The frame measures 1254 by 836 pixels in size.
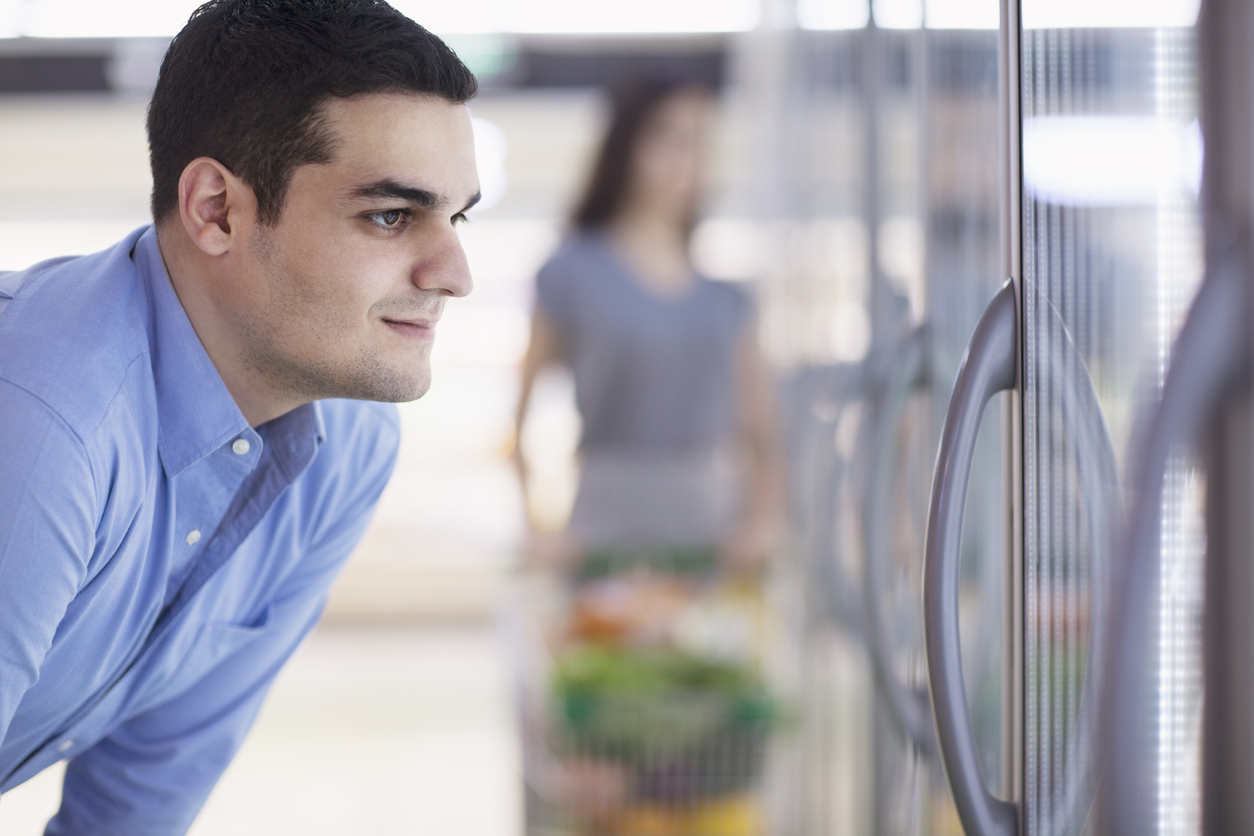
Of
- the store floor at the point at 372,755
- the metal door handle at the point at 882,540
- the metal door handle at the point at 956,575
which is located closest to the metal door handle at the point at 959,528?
the metal door handle at the point at 956,575

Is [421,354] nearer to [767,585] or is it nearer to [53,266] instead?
[53,266]

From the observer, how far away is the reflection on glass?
2.11ft

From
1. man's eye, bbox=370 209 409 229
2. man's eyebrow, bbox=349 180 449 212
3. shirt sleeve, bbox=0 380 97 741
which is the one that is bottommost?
shirt sleeve, bbox=0 380 97 741

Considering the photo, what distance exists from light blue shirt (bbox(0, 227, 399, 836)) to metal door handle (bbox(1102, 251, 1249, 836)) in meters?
0.70

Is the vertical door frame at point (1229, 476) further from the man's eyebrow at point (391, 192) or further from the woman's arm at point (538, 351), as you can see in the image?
the woman's arm at point (538, 351)

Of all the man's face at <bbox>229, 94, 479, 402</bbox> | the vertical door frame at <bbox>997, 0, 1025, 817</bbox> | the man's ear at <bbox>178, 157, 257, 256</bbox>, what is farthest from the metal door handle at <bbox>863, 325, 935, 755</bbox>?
the man's ear at <bbox>178, 157, 257, 256</bbox>

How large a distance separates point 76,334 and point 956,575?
70 cm

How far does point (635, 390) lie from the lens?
2.46 metres

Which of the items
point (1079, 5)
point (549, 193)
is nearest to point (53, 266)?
point (1079, 5)

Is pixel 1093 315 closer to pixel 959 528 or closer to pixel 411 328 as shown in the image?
pixel 959 528

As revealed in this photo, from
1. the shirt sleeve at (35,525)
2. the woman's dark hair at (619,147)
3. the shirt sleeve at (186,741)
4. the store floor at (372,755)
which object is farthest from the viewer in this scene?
the store floor at (372,755)

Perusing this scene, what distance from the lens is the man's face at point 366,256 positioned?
33.7 inches

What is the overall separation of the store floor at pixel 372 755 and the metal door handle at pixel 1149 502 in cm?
208

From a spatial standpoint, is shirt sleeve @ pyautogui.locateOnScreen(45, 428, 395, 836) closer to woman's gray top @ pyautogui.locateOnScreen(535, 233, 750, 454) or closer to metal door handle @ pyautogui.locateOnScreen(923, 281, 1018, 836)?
metal door handle @ pyautogui.locateOnScreen(923, 281, 1018, 836)
